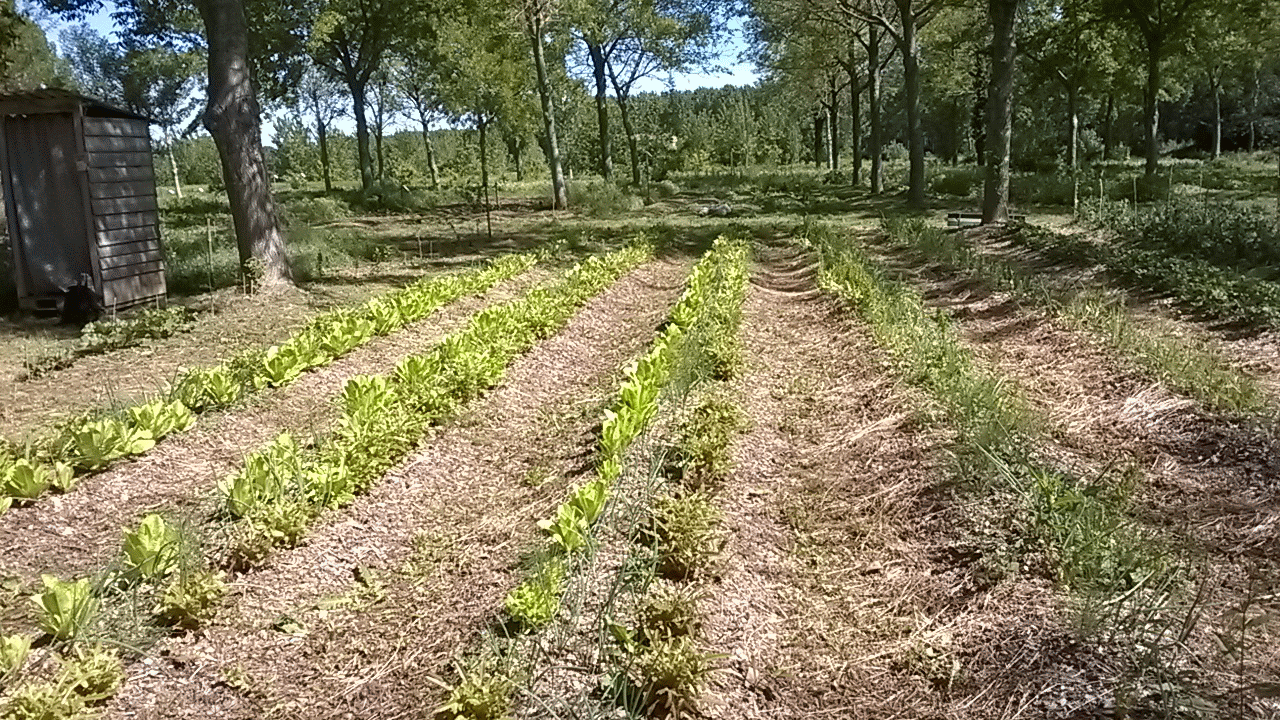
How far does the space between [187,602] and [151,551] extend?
39cm

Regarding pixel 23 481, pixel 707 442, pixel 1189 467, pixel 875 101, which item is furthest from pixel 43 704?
pixel 875 101

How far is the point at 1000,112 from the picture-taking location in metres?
16.0

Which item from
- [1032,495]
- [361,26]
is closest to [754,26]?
[361,26]

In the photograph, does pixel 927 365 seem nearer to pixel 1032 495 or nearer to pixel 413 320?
pixel 1032 495

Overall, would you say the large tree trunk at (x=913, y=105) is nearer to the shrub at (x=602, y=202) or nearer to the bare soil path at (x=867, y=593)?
the shrub at (x=602, y=202)

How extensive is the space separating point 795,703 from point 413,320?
7.08 meters

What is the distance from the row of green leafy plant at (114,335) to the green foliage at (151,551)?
4672mm

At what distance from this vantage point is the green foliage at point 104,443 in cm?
518

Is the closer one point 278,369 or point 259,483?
point 259,483

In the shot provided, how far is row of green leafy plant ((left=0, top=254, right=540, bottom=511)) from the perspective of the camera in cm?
495

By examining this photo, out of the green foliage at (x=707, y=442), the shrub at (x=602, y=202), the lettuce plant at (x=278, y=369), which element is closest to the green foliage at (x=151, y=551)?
the green foliage at (x=707, y=442)

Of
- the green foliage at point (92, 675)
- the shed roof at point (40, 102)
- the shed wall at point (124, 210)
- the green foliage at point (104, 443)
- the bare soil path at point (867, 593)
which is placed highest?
the shed roof at point (40, 102)

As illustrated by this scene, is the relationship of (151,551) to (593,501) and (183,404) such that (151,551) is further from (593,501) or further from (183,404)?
(183,404)

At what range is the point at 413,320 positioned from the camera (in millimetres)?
9523
